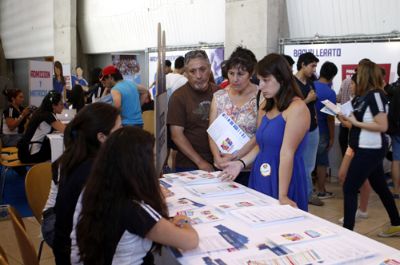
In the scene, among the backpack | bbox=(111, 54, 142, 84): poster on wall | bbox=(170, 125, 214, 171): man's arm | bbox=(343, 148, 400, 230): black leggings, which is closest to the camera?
bbox=(170, 125, 214, 171): man's arm

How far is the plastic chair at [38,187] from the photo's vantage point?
2500mm

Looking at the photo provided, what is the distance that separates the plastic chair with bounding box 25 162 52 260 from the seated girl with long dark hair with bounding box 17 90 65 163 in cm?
195

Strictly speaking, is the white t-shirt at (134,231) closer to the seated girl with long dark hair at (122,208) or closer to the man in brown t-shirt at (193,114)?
the seated girl with long dark hair at (122,208)

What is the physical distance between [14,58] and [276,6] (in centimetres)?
1107

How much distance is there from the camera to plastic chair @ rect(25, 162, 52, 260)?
2.50 m

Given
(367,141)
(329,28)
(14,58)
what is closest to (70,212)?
(367,141)

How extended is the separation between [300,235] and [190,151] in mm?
1218

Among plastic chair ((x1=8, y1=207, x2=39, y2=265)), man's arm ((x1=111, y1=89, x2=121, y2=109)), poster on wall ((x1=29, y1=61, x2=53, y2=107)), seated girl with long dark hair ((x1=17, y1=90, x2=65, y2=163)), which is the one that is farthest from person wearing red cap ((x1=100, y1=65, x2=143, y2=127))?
plastic chair ((x1=8, y1=207, x2=39, y2=265))

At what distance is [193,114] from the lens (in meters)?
2.71

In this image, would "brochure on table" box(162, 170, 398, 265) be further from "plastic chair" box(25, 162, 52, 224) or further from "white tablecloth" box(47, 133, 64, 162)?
"white tablecloth" box(47, 133, 64, 162)

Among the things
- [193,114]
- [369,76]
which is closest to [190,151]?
[193,114]

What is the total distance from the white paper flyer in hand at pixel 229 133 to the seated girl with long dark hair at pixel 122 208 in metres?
0.98

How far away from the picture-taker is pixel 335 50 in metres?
6.02

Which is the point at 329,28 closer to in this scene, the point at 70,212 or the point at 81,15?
the point at 70,212
